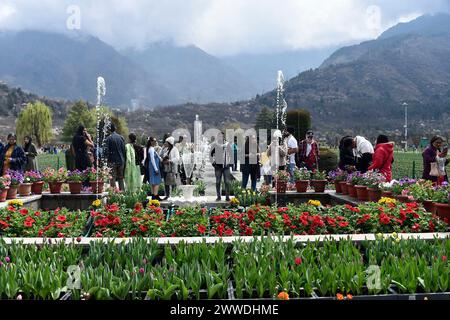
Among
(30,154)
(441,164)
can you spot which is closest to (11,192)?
(30,154)

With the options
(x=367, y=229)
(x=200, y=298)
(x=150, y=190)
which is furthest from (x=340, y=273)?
(x=150, y=190)

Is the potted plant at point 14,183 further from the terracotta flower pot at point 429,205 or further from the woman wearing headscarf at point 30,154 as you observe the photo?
the terracotta flower pot at point 429,205

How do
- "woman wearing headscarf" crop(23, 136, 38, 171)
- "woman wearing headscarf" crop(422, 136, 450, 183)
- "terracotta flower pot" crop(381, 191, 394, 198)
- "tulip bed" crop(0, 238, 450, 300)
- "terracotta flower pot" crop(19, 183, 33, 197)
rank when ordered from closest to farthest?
"tulip bed" crop(0, 238, 450, 300)
"terracotta flower pot" crop(381, 191, 394, 198)
"woman wearing headscarf" crop(422, 136, 450, 183)
"terracotta flower pot" crop(19, 183, 33, 197)
"woman wearing headscarf" crop(23, 136, 38, 171)

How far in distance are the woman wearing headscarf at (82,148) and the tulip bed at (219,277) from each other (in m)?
6.75

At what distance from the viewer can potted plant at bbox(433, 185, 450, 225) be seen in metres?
5.90

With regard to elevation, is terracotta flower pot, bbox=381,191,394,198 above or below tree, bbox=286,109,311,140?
below

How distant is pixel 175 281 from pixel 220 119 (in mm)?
127790

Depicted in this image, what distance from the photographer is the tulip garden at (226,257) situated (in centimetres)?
329

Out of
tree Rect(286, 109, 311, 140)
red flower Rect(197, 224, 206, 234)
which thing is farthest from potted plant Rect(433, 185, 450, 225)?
tree Rect(286, 109, 311, 140)

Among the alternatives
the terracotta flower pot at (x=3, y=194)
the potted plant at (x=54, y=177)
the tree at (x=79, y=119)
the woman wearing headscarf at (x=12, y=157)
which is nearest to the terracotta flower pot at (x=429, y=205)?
the potted plant at (x=54, y=177)

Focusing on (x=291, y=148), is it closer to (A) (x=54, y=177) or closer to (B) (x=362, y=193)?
(B) (x=362, y=193)

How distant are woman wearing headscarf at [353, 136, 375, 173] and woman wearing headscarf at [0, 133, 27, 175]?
→ 24.5ft

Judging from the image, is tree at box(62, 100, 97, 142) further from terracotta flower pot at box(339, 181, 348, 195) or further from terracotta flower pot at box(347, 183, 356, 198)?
terracotta flower pot at box(347, 183, 356, 198)

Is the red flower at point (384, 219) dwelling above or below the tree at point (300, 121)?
below
